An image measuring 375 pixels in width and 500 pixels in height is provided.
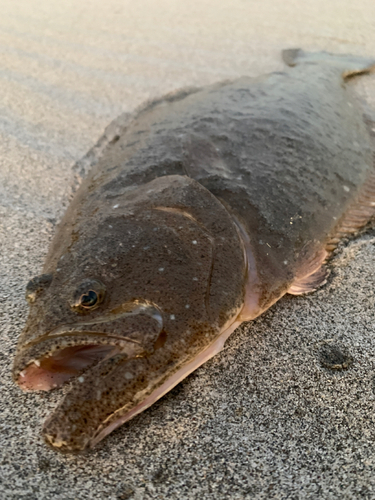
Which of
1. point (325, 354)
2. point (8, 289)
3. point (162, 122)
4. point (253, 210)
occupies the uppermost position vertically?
point (162, 122)

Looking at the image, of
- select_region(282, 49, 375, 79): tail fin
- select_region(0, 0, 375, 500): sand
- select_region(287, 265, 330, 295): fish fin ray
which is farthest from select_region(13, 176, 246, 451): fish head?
select_region(282, 49, 375, 79): tail fin

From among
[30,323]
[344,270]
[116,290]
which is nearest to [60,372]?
[30,323]

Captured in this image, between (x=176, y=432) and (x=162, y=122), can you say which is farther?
(x=162, y=122)

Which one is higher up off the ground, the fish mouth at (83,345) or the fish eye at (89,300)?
the fish eye at (89,300)

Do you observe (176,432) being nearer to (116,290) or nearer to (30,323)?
(116,290)

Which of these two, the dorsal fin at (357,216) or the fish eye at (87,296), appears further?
the dorsal fin at (357,216)

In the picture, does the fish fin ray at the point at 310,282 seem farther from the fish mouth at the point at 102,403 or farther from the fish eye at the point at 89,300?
the fish eye at the point at 89,300

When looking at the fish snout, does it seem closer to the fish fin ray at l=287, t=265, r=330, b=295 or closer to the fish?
the fish

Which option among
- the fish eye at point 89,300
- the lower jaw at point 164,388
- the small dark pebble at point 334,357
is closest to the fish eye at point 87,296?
the fish eye at point 89,300

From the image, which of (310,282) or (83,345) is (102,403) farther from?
(310,282)
